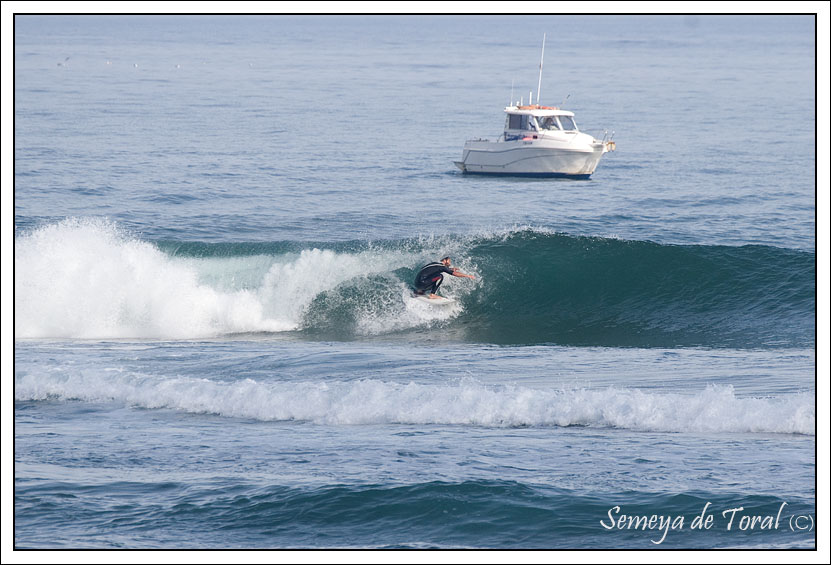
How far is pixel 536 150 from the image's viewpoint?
4038 cm

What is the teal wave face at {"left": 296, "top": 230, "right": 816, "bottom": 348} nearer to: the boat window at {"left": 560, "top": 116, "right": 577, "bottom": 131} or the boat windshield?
the boat windshield

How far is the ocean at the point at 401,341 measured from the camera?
32.1 ft

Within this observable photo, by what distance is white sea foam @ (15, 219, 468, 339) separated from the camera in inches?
802

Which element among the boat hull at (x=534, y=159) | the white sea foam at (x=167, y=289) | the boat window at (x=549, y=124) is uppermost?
the boat window at (x=549, y=124)

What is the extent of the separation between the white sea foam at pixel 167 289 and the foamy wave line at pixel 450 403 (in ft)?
Result: 19.9

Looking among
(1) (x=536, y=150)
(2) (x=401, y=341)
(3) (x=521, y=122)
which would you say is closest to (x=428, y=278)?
(2) (x=401, y=341)

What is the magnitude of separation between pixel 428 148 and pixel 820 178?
26.1 m

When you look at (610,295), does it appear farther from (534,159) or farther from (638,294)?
(534,159)

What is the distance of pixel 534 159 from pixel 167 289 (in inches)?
852

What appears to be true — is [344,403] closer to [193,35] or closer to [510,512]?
[510,512]

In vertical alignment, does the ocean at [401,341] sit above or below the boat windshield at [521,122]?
below

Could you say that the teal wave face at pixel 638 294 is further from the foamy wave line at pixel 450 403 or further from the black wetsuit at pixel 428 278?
the foamy wave line at pixel 450 403

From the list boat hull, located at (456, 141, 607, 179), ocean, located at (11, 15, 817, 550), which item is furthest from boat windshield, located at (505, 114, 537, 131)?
ocean, located at (11, 15, 817, 550)

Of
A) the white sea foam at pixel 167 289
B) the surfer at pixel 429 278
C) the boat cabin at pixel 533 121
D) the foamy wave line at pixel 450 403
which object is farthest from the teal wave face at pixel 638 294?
the boat cabin at pixel 533 121
